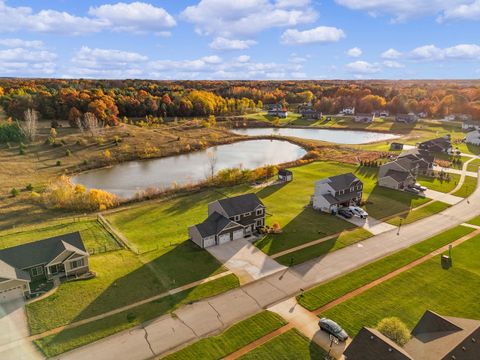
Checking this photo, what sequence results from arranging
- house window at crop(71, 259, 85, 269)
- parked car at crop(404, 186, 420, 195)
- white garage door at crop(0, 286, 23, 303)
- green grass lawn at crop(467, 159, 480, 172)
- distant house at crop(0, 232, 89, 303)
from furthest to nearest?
green grass lawn at crop(467, 159, 480, 172)
parked car at crop(404, 186, 420, 195)
house window at crop(71, 259, 85, 269)
distant house at crop(0, 232, 89, 303)
white garage door at crop(0, 286, 23, 303)

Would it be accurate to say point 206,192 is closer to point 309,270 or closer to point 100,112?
point 309,270

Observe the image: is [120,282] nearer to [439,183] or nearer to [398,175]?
[398,175]

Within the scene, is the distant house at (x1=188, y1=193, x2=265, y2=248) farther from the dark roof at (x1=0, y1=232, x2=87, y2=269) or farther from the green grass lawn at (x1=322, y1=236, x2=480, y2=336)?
the green grass lawn at (x1=322, y1=236, x2=480, y2=336)

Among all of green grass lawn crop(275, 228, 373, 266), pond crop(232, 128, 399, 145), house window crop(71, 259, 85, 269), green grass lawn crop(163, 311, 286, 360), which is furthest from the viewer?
pond crop(232, 128, 399, 145)

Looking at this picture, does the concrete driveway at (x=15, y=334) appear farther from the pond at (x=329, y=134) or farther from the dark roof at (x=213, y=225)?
the pond at (x=329, y=134)

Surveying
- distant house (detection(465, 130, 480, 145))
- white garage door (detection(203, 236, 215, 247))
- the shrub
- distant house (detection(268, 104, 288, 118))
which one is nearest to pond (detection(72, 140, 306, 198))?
white garage door (detection(203, 236, 215, 247))

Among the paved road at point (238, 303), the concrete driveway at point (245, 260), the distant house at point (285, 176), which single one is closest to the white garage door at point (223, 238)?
the concrete driveway at point (245, 260)
